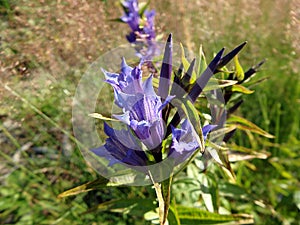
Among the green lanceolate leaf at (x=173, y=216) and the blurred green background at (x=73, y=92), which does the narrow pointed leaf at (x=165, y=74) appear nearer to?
the green lanceolate leaf at (x=173, y=216)

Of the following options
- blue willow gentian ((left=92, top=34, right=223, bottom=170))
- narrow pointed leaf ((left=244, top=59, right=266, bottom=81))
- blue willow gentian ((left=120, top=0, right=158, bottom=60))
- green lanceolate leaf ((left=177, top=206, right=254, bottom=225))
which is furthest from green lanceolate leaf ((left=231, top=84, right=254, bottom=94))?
blue willow gentian ((left=120, top=0, right=158, bottom=60))

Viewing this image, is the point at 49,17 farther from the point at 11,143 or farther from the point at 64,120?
the point at 11,143

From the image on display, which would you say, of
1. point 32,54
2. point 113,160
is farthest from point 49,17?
point 113,160

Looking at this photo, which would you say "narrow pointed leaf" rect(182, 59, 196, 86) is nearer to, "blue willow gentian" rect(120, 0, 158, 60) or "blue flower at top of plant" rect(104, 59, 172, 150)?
"blue flower at top of plant" rect(104, 59, 172, 150)

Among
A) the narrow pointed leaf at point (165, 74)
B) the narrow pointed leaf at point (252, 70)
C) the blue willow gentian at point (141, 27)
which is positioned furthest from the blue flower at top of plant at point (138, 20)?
the narrow pointed leaf at point (165, 74)

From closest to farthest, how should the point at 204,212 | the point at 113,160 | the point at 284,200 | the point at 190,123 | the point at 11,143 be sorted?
the point at 190,123
the point at 113,160
the point at 204,212
the point at 284,200
the point at 11,143
